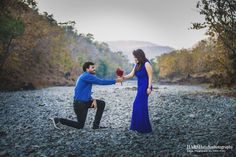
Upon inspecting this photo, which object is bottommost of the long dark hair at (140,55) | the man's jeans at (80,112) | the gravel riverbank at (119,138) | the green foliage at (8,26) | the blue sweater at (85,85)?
the gravel riverbank at (119,138)

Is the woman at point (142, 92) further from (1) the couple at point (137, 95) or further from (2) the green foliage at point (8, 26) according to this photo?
(2) the green foliage at point (8, 26)

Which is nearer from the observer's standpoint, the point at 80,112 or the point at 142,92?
the point at 142,92

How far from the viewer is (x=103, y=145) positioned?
891 cm

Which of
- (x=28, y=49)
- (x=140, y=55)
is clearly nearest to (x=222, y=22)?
(x=140, y=55)

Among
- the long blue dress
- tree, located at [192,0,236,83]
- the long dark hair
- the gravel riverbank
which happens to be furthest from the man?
tree, located at [192,0,236,83]

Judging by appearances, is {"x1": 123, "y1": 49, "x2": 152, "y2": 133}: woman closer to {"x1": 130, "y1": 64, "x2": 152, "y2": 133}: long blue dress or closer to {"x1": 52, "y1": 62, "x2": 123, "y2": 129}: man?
{"x1": 130, "y1": 64, "x2": 152, "y2": 133}: long blue dress

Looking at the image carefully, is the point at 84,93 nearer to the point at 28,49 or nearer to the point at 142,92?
the point at 142,92

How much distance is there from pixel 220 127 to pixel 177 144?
317 centimetres

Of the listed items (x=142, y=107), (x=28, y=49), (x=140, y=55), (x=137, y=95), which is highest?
(x=28, y=49)

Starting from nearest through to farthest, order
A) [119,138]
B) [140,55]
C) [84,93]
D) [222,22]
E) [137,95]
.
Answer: [119,138], [140,55], [137,95], [84,93], [222,22]

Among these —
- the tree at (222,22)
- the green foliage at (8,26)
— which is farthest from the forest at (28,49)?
the tree at (222,22)

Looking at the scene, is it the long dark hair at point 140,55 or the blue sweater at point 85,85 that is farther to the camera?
the blue sweater at point 85,85

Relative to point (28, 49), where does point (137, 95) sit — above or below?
below

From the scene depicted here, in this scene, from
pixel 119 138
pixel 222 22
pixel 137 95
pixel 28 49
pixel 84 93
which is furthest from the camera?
pixel 28 49
